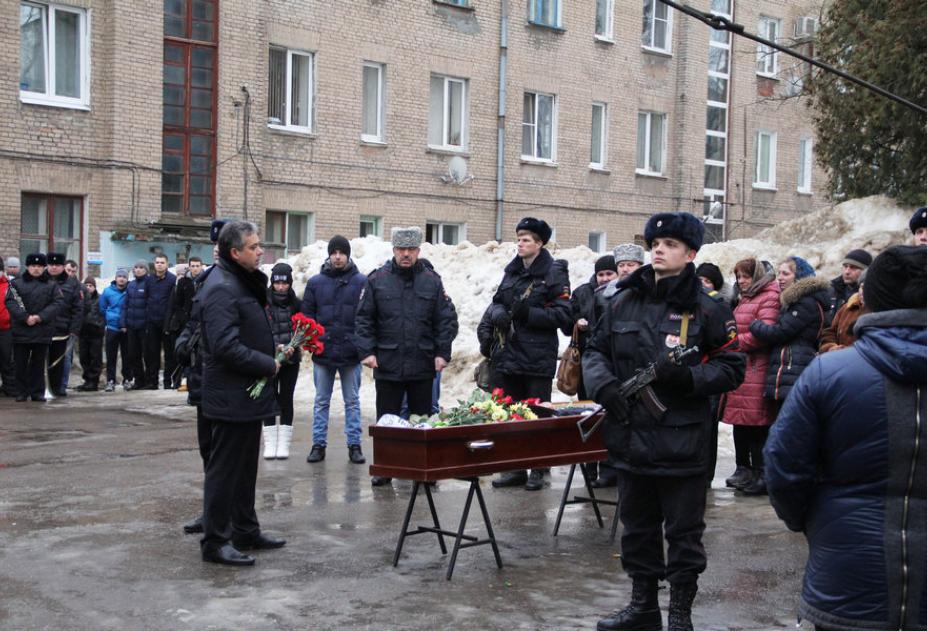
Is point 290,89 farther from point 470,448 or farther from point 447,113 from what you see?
point 470,448

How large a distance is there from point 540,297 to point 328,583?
148 inches

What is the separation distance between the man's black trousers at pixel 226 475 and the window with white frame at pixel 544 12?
71.5 feet

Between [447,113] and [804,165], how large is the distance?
13268 millimetres

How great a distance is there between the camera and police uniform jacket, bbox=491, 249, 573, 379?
33.2ft

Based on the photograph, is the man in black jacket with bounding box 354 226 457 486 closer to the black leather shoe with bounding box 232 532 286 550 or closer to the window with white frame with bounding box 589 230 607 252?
the black leather shoe with bounding box 232 532 286 550

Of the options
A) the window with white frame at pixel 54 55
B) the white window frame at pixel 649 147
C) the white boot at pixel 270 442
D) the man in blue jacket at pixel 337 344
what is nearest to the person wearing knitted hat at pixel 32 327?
the window with white frame at pixel 54 55

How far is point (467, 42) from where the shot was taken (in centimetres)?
2697

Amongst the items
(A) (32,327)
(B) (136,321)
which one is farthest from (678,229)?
(B) (136,321)

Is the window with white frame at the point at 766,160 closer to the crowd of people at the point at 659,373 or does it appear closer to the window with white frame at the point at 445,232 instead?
the window with white frame at the point at 445,232

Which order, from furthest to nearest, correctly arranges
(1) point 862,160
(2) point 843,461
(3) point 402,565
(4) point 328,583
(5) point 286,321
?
(1) point 862,160 < (5) point 286,321 < (3) point 402,565 < (4) point 328,583 < (2) point 843,461

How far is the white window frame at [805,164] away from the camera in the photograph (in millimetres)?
35344

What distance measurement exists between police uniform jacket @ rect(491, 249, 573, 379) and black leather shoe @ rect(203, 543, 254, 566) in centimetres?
338

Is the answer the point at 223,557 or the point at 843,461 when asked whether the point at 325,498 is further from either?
the point at 843,461

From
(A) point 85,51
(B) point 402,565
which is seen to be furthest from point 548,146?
(B) point 402,565
